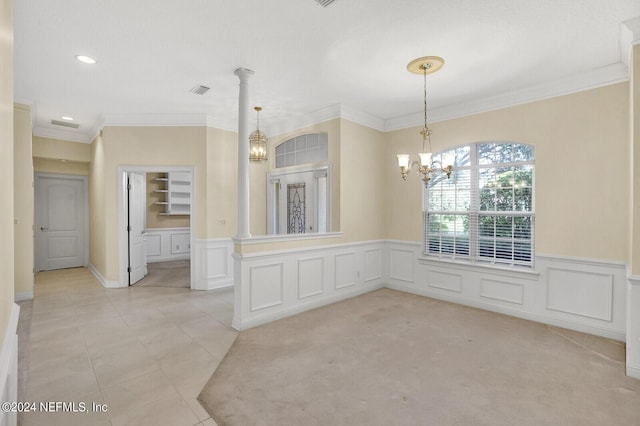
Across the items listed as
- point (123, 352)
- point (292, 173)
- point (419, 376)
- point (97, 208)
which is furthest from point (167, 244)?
point (419, 376)

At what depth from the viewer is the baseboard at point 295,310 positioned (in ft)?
12.4

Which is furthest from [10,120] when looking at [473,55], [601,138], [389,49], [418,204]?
[601,138]

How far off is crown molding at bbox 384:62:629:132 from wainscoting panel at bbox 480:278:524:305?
245cm

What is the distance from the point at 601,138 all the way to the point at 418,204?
7.83 ft

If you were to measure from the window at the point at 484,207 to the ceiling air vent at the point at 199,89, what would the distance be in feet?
11.1

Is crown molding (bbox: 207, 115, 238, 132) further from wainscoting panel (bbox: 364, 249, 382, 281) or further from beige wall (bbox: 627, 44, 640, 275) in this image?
beige wall (bbox: 627, 44, 640, 275)

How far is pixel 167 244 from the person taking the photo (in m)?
8.32

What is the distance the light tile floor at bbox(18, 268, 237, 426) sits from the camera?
7.38ft

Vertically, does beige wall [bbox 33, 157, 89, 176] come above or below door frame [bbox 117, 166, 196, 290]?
above

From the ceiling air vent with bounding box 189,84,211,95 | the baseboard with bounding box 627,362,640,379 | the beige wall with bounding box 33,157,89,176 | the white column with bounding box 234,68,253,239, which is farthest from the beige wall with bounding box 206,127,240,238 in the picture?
the baseboard with bounding box 627,362,640,379

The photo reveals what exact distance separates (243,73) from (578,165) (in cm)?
411

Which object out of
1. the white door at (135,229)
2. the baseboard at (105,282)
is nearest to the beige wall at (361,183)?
the white door at (135,229)

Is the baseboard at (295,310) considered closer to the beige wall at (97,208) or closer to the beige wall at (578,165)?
the beige wall at (578,165)

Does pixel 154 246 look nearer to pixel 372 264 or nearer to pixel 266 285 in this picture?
pixel 266 285
